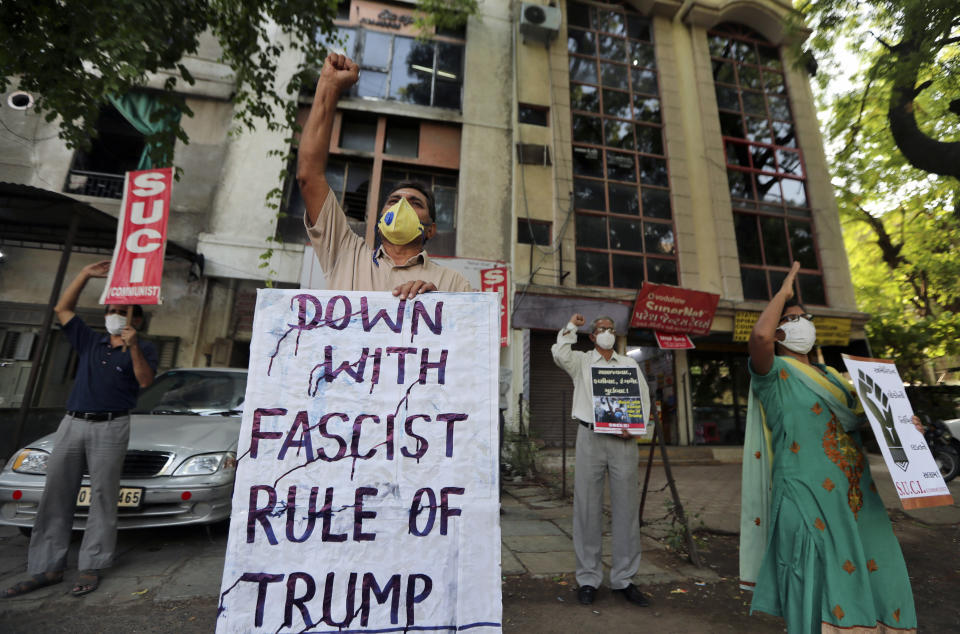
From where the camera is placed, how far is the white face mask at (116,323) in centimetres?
348

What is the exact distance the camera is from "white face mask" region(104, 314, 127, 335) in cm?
348

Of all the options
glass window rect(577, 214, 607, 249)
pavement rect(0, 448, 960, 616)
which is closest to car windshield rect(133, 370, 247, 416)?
pavement rect(0, 448, 960, 616)

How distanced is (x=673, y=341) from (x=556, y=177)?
489 centimetres

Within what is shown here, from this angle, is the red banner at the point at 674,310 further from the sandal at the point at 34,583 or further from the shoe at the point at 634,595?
Answer: the sandal at the point at 34,583

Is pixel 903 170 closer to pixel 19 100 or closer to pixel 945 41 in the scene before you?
pixel 945 41

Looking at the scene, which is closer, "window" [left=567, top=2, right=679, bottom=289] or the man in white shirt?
the man in white shirt

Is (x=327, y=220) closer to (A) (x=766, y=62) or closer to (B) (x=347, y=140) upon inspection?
(B) (x=347, y=140)

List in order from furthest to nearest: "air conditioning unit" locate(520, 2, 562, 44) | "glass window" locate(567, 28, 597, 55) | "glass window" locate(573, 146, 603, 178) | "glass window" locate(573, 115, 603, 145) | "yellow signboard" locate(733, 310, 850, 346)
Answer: "glass window" locate(567, 28, 597, 55)
"glass window" locate(573, 115, 603, 145)
"air conditioning unit" locate(520, 2, 562, 44)
"glass window" locate(573, 146, 603, 178)
"yellow signboard" locate(733, 310, 850, 346)

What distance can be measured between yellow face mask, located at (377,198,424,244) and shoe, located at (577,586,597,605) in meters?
2.64

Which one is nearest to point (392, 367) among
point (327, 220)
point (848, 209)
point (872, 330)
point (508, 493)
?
point (327, 220)

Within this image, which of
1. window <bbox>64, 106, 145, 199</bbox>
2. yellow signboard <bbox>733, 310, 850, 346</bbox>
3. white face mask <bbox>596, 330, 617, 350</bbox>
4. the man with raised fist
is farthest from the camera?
Result: yellow signboard <bbox>733, 310, 850, 346</bbox>

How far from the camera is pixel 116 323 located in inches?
138

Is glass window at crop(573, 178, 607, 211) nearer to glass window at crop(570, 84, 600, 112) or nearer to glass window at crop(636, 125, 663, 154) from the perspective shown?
glass window at crop(636, 125, 663, 154)

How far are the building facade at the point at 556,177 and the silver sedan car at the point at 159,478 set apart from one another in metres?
5.96
